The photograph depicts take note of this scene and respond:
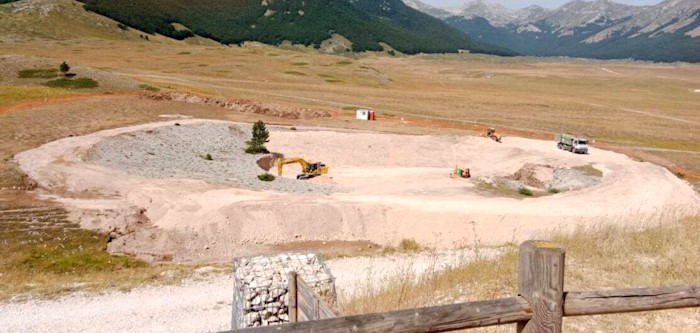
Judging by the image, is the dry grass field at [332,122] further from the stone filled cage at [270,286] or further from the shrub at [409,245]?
the shrub at [409,245]

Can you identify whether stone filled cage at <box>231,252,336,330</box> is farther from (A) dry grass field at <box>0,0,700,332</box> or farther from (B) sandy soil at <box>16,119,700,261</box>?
(B) sandy soil at <box>16,119,700,261</box>

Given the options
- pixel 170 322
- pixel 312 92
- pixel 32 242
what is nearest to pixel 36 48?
pixel 312 92

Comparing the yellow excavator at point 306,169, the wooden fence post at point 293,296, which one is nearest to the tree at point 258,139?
the yellow excavator at point 306,169

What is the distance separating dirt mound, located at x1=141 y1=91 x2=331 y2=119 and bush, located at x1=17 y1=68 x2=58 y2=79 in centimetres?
1751

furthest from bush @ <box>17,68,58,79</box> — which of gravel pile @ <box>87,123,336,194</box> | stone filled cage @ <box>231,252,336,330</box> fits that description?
stone filled cage @ <box>231,252,336,330</box>

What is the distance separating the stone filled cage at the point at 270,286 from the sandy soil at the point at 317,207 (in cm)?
1873

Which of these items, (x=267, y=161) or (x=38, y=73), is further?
(x=38, y=73)

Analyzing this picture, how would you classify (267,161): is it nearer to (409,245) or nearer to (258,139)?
(258,139)

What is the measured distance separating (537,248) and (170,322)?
12570 mm

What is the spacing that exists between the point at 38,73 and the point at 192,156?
46.1 m

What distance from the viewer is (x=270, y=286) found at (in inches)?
367

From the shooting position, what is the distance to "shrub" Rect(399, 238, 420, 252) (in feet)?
88.9

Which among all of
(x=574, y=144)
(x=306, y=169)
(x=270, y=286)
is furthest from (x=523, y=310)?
(x=574, y=144)

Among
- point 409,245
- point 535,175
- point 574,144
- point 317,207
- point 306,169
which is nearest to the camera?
point 409,245
